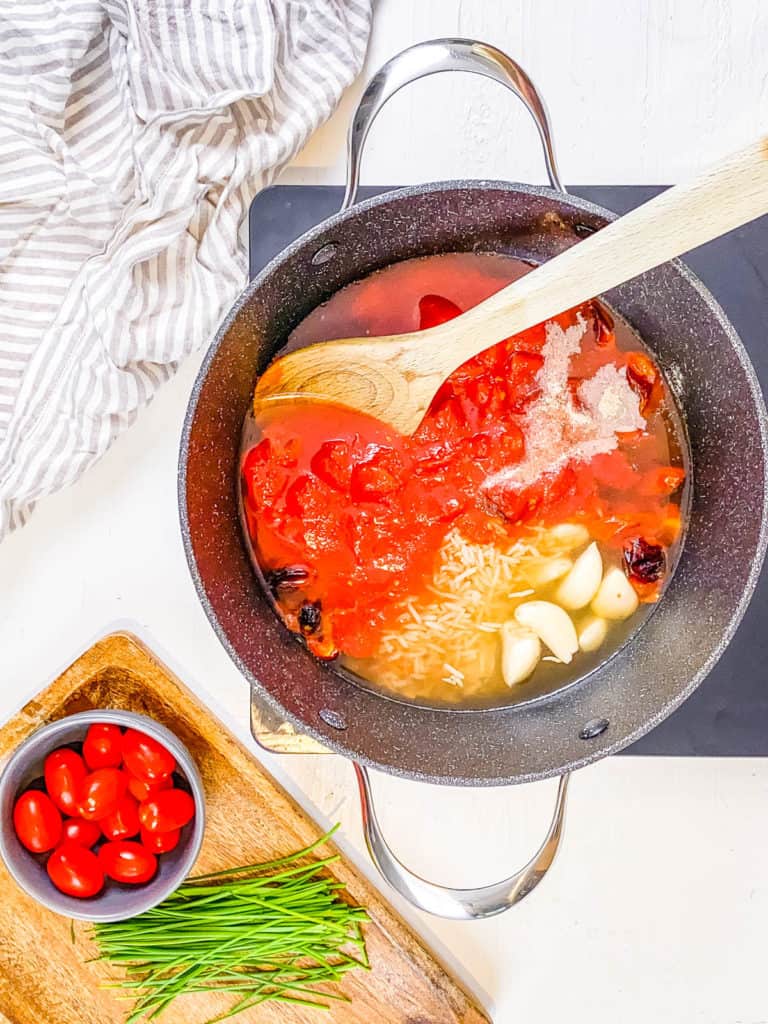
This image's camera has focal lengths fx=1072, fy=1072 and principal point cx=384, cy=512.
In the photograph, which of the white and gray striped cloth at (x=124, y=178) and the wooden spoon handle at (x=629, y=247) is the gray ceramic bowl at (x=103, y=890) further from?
the wooden spoon handle at (x=629, y=247)

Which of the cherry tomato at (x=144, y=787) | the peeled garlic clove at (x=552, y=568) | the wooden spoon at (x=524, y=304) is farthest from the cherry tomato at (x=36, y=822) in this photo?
the peeled garlic clove at (x=552, y=568)

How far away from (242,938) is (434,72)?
63.6 inches

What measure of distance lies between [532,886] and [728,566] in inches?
25.8

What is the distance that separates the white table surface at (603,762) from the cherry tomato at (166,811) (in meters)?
0.17

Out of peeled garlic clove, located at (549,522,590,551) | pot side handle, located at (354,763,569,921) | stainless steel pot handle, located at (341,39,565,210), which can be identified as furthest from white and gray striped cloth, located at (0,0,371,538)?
pot side handle, located at (354,763,569,921)

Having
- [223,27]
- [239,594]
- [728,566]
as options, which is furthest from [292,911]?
[223,27]

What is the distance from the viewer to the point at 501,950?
7.04ft

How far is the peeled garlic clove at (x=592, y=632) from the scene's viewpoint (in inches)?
74.3

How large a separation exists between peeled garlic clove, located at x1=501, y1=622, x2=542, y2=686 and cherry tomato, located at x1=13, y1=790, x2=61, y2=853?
904 mm

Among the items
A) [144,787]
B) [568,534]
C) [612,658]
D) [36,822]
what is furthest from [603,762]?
[36,822]

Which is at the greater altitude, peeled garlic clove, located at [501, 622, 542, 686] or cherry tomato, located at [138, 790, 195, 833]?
peeled garlic clove, located at [501, 622, 542, 686]

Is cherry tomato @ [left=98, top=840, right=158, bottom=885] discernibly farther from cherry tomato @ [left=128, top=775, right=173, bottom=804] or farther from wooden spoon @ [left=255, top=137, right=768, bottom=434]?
wooden spoon @ [left=255, top=137, right=768, bottom=434]

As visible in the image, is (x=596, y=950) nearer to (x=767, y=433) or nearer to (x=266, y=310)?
(x=767, y=433)

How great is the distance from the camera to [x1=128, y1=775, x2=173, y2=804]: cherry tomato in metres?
2.02
